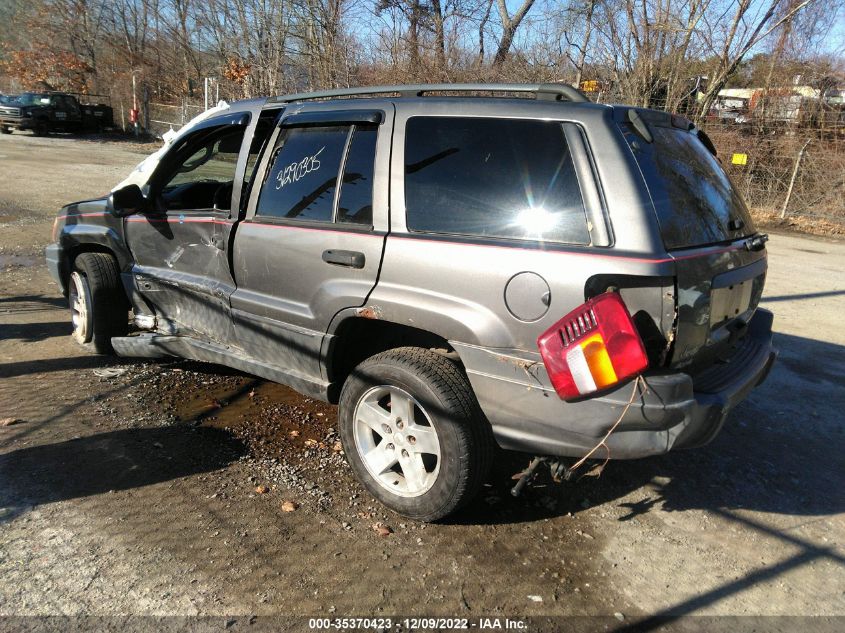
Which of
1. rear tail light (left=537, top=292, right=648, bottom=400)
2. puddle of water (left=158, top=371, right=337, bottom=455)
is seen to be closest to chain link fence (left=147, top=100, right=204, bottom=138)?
puddle of water (left=158, top=371, right=337, bottom=455)

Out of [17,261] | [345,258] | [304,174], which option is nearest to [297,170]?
[304,174]

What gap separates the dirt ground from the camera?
258 cm

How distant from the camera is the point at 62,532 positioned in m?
2.86

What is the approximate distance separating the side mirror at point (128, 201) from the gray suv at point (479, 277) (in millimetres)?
592

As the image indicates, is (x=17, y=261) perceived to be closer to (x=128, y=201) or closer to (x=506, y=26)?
(x=128, y=201)

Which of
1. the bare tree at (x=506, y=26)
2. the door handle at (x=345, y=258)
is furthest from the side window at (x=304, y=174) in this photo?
the bare tree at (x=506, y=26)

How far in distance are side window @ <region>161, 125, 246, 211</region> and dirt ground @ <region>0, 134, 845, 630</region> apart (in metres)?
1.34

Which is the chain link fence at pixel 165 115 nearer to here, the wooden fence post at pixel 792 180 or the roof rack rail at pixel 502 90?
the wooden fence post at pixel 792 180

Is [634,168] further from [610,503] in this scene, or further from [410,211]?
[610,503]

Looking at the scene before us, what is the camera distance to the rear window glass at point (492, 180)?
8.58 ft

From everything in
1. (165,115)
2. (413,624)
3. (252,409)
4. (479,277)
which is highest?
(165,115)

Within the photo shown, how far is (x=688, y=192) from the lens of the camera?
2.82m

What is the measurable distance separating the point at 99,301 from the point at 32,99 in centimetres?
3050

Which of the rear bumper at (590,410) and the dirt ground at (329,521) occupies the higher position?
the rear bumper at (590,410)
